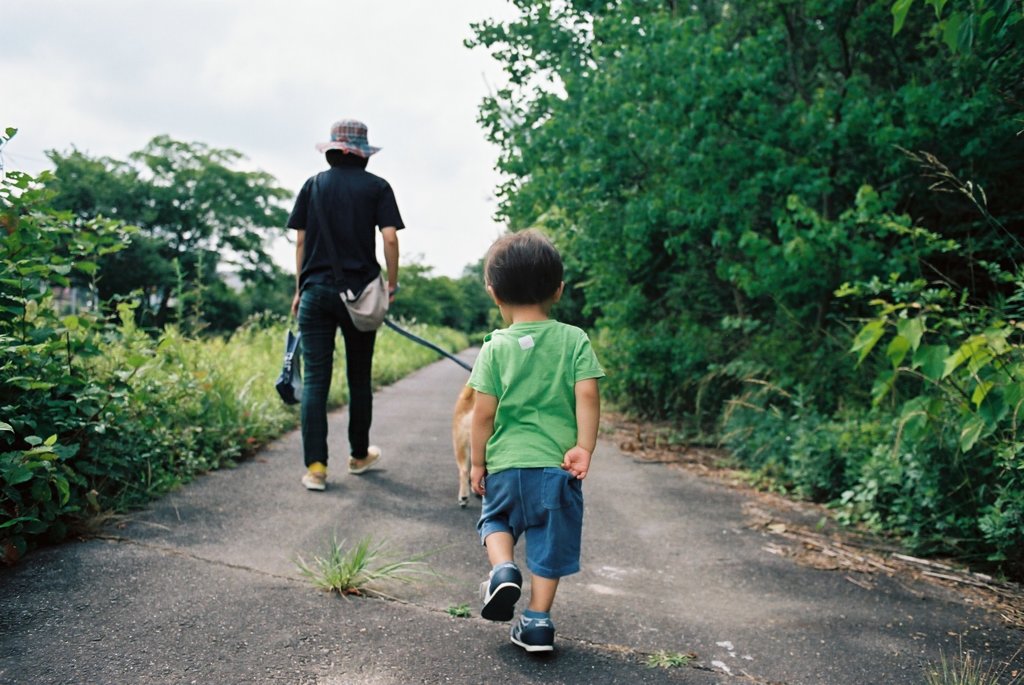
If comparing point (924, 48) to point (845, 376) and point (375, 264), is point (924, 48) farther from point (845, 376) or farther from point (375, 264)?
point (375, 264)

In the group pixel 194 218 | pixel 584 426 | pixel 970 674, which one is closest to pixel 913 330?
pixel 970 674

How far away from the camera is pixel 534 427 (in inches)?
107

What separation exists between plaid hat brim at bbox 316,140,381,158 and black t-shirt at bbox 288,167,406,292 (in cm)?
11

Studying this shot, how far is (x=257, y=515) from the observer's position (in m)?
4.30

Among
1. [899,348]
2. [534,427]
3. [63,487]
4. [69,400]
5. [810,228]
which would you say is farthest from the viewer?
[810,228]

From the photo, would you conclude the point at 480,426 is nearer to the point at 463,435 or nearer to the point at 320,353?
the point at 463,435

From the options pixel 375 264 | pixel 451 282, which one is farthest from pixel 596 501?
pixel 451 282

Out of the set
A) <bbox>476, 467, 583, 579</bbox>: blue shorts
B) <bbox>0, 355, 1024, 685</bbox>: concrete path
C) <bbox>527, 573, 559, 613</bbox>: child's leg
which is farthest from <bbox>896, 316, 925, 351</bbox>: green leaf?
<bbox>527, 573, 559, 613</bbox>: child's leg

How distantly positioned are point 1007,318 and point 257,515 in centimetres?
427

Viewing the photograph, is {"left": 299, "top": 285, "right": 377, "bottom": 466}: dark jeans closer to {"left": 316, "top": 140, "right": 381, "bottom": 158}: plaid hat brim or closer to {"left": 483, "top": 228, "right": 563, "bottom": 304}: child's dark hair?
{"left": 316, "top": 140, "right": 381, "bottom": 158}: plaid hat brim

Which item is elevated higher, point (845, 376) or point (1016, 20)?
point (1016, 20)

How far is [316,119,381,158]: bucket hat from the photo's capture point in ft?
16.3

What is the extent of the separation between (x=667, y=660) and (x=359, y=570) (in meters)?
1.32

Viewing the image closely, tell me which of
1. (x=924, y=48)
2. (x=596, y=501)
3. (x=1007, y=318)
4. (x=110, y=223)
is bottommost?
(x=596, y=501)
